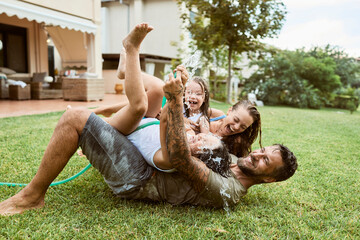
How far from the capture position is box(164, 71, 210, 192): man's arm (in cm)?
175

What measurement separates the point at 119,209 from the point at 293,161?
1.43m

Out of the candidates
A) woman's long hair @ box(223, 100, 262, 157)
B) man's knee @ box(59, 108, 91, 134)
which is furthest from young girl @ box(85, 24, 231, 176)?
woman's long hair @ box(223, 100, 262, 157)

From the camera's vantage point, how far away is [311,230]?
2076 millimetres

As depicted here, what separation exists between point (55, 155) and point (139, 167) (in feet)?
1.98

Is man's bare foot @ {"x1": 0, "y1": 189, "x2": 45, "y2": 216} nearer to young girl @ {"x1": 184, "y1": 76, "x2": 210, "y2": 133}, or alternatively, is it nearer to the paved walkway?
young girl @ {"x1": 184, "y1": 76, "x2": 210, "y2": 133}

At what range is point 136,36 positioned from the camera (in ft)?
6.57

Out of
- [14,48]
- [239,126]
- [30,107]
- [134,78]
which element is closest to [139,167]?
[134,78]

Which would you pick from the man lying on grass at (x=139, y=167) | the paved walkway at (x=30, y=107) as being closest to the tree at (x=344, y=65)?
the paved walkway at (x=30, y=107)

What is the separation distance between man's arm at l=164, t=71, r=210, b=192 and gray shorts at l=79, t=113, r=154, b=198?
33cm

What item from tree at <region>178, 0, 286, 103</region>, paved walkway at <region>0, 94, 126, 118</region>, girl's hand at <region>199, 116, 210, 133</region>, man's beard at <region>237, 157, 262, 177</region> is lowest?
paved walkway at <region>0, 94, 126, 118</region>

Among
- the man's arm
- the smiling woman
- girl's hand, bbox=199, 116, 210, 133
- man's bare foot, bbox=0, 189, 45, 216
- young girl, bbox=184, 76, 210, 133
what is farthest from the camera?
young girl, bbox=184, 76, 210, 133

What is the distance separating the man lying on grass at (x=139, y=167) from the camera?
1987 mm

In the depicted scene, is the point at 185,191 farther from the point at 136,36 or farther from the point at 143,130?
the point at 136,36

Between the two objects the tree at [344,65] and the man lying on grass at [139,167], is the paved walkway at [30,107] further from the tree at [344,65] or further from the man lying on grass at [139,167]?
the tree at [344,65]
